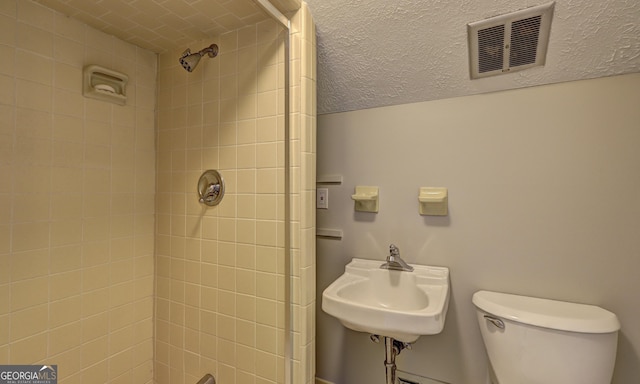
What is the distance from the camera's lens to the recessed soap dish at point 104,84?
125cm

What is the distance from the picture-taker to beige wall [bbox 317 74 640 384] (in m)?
1.03

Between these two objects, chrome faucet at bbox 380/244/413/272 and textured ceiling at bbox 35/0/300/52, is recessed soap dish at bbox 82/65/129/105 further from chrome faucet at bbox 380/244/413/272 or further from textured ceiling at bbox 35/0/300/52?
chrome faucet at bbox 380/244/413/272

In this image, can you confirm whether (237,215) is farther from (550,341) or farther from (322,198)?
(550,341)

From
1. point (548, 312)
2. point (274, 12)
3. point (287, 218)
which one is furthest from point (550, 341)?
point (274, 12)

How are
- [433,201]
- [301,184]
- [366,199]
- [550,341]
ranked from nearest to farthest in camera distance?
[550,341]
[301,184]
[433,201]
[366,199]

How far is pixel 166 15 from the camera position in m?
1.19

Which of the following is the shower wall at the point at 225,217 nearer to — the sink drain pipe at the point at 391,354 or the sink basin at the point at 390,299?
the sink basin at the point at 390,299

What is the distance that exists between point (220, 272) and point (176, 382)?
26.6 inches

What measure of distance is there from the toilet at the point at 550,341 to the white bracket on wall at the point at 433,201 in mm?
411

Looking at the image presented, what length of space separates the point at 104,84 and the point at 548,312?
2.07 metres

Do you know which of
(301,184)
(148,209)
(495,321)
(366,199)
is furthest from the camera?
(148,209)

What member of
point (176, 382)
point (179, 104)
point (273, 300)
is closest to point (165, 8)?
point (179, 104)

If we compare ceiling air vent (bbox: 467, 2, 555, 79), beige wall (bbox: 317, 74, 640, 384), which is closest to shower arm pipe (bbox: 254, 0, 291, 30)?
beige wall (bbox: 317, 74, 640, 384)

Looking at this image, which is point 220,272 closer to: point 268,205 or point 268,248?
point 268,248
